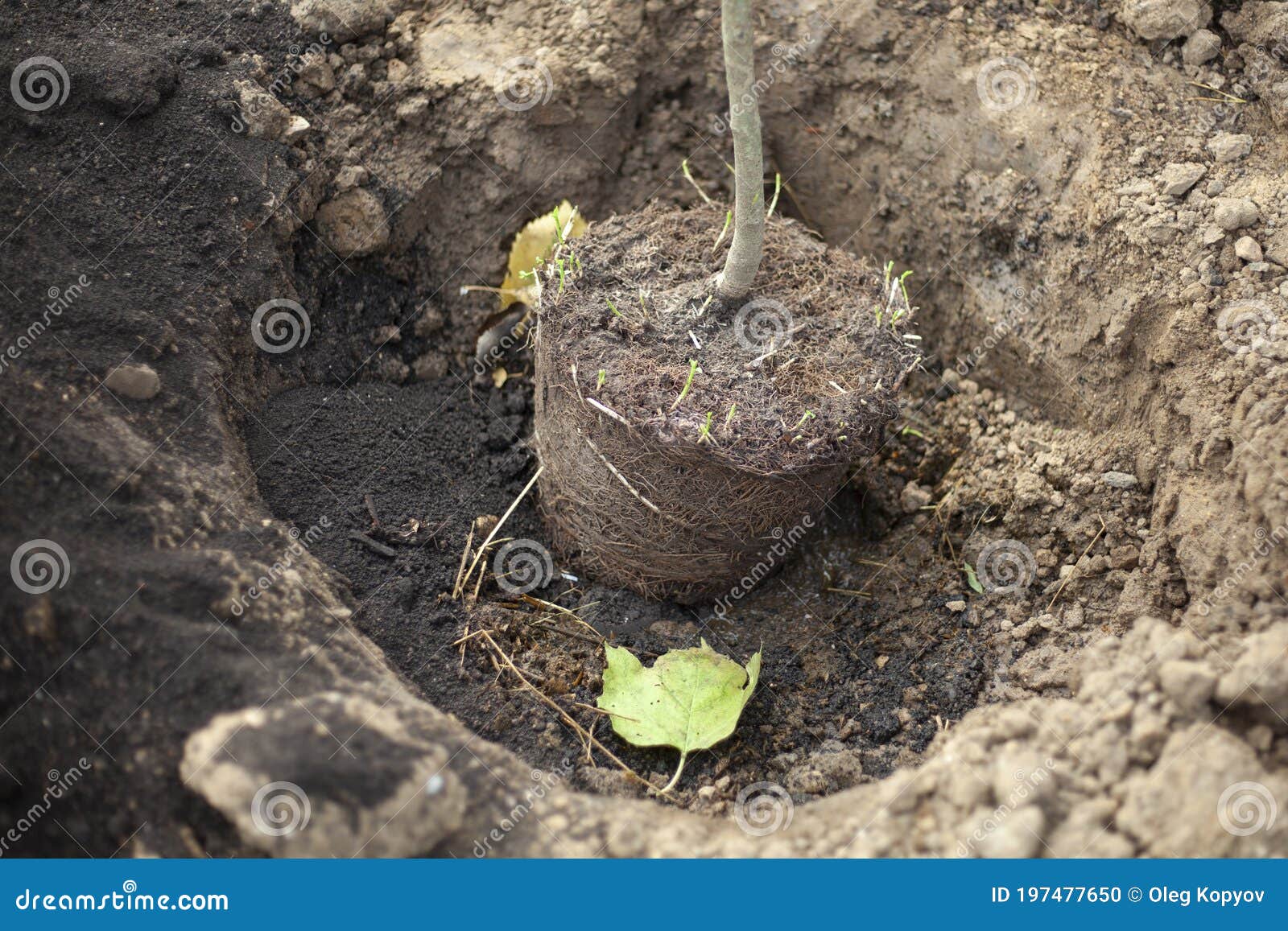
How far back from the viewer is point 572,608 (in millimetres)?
3350

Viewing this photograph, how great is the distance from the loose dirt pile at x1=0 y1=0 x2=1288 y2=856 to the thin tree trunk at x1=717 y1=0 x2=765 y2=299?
3.43ft

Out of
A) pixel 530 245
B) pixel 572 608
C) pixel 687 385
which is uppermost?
pixel 687 385

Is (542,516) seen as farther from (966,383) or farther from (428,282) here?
(966,383)

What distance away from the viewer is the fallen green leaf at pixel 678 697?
9.30 ft

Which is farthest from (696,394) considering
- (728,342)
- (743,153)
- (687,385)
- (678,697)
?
(678,697)

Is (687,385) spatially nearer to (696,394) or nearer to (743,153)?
(696,394)

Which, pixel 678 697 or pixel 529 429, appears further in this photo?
pixel 529 429

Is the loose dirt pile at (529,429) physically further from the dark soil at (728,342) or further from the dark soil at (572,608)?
the dark soil at (728,342)

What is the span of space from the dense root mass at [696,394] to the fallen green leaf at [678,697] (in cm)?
36

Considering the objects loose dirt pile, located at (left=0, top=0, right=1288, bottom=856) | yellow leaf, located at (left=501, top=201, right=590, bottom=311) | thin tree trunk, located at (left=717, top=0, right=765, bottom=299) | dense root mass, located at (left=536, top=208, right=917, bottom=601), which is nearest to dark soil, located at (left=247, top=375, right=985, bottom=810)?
loose dirt pile, located at (left=0, top=0, right=1288, bottom=856)

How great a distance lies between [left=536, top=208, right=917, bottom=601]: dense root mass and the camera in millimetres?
2850

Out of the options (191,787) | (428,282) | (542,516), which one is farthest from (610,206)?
(191,787)

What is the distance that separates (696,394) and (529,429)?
1.05 m

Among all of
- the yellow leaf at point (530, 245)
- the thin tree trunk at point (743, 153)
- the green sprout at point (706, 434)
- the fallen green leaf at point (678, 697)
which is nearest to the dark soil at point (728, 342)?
the green sprout at point (706, 434)
